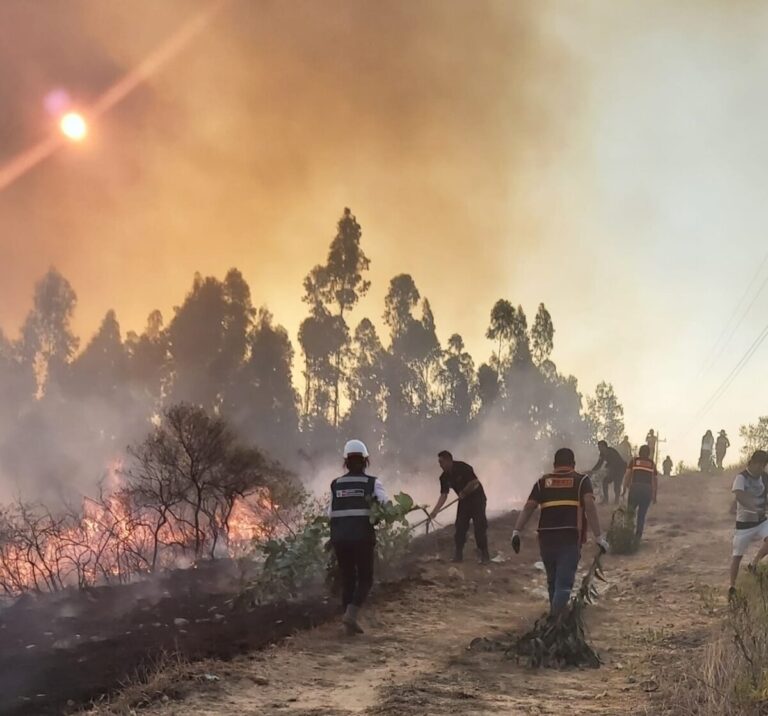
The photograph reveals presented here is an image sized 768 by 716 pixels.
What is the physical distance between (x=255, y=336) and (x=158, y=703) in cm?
4268

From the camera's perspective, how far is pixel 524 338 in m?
55.8

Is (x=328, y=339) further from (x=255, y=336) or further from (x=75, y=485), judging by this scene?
(x=75, y=485)

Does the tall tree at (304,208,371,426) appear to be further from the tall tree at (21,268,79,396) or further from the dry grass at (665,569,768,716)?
the dry grass at (665,569,768,716)

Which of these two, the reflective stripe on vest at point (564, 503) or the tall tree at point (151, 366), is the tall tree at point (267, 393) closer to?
the tall tree at point (151, 366)

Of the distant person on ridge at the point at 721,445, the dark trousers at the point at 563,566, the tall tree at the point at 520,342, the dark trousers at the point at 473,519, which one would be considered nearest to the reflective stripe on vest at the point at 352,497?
the dark trousers at the point at 563,566

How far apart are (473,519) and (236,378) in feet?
121

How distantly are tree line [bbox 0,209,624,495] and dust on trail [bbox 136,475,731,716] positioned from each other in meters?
34.9

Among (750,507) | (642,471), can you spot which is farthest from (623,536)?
(750,507)

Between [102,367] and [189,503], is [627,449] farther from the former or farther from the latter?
[102,367]

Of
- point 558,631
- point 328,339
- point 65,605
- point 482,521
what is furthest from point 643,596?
point 328,339

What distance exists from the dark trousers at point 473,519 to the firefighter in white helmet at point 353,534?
13.8 ft

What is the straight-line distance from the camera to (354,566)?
7.25 meters

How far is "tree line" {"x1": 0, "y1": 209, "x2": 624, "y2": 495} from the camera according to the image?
44875 mm

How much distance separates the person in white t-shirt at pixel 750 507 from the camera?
26.7 ft
